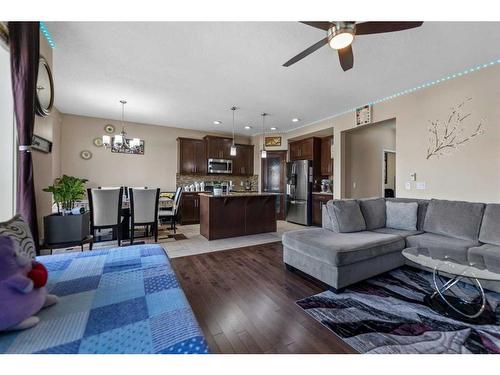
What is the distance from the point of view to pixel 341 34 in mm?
1754

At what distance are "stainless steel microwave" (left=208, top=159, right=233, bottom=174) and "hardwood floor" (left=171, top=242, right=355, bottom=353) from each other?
3.56 metres

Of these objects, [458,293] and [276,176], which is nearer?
[458,293]

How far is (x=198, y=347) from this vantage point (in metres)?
0.78

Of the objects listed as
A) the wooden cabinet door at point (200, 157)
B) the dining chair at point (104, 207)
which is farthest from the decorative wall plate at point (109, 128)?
the dining chair at point (104, 207)

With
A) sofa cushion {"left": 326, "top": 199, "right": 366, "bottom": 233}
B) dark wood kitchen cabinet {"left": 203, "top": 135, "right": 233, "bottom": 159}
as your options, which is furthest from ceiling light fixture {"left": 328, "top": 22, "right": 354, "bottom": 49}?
dark wood kitchen cabinet {"left": 203, "top": 135, "right": 233, "bottom": 159}

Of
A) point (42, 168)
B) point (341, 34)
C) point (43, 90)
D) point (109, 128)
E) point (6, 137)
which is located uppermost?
point (109, 128)

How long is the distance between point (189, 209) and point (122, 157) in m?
2.23

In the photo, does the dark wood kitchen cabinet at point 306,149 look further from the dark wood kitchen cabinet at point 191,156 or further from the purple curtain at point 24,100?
the purple curtain at point 24,100

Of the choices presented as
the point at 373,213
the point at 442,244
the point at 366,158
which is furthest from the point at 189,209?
the point at 442,244

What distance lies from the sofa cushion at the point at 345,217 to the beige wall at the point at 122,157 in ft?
15.7

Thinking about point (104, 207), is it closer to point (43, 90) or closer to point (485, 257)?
point (43, 90)

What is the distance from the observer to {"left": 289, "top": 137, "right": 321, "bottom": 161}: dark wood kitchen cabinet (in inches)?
234
